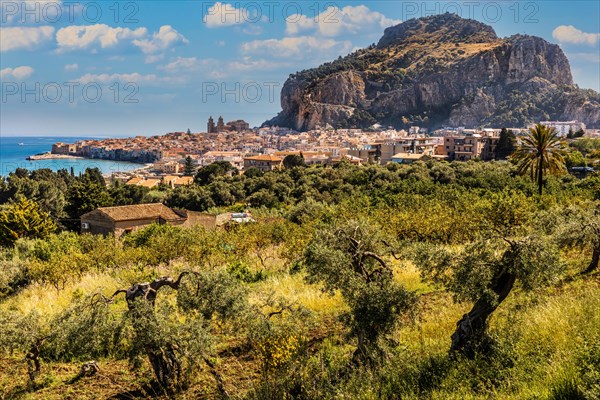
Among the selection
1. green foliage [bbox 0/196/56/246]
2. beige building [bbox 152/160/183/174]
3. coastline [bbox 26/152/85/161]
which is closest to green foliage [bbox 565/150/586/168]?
green foliage [bbox 0/196/56/246]

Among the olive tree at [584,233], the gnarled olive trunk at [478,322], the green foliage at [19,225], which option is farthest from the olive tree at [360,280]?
the green foliage at [19,225]

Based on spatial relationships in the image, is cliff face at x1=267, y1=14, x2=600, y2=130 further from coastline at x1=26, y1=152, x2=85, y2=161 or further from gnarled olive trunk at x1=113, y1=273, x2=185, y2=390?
gnarled olive trunk at x1=113, y1=273, x2=185, y2=390

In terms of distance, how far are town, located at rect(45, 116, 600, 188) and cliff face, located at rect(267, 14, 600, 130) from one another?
10.8m

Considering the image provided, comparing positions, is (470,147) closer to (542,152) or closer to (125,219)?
(542,152)

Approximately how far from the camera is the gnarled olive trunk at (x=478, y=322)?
19.7 feet

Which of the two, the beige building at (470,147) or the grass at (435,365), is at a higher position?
the beige building at (470,147)

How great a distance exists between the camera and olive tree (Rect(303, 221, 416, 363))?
20.2 ft

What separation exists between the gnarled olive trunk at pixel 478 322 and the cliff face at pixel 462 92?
174022mm

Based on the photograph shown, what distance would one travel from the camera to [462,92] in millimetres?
180750

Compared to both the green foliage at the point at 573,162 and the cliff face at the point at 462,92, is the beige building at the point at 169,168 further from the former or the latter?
the green foliage at the point at 573,162

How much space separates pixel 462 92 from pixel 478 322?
618 feet

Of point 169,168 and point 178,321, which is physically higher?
point 178,321

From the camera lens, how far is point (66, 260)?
54.1ft

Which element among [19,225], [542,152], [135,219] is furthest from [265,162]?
[542,152]
